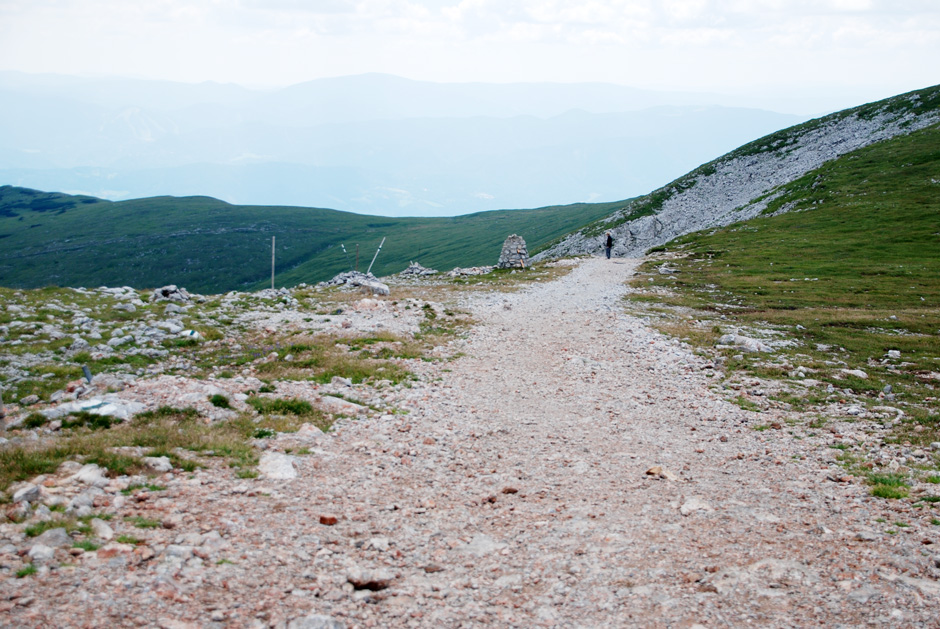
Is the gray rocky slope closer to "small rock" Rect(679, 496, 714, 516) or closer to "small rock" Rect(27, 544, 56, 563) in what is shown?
"small rock" Rect(679, 496, 714, 516)

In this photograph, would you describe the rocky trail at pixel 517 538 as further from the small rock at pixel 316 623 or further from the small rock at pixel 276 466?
the small rock at pixel 276 466

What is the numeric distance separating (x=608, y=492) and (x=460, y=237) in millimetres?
188893

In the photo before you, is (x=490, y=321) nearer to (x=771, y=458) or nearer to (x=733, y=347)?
(x=733, y=347)

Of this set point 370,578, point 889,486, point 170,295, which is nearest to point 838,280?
point 889,486

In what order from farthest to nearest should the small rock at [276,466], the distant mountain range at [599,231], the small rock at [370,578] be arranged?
the distant mountain range at [599,231]
the small rock at [276,466]
the small rock at [370,578]

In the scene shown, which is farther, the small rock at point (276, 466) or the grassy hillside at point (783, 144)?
the grassy hillside at point (783, 144)

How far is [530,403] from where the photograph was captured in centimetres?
1681

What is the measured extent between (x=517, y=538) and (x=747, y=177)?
10965cm

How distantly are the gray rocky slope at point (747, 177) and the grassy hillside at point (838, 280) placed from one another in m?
7.04

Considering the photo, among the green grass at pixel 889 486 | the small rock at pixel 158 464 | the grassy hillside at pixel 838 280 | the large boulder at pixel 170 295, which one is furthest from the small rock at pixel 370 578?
the large boulder at pixel 170 295

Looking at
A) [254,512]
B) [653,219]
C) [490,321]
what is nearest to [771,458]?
[254,512]

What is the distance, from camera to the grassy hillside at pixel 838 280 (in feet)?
68.5

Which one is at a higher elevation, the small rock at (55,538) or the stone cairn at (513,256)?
the stone cairn at (513,256)

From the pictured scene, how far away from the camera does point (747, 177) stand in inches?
4043
